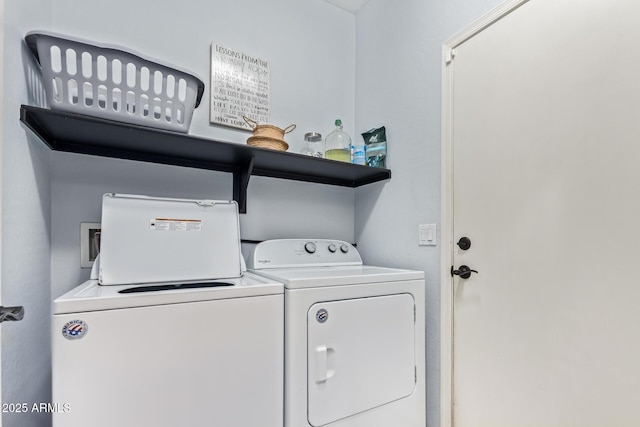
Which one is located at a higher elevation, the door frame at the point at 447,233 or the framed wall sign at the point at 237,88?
the framed wall sign at the point at 237,88

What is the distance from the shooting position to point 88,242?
54.9 inches

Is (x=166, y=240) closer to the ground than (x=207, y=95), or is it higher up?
closer to the ground

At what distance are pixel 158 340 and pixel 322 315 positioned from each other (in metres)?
0.57

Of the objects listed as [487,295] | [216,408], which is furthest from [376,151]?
[216,408]

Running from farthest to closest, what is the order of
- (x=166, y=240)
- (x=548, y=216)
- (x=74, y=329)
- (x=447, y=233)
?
(x=447, y=233), (x=166, y=240), (x=548, y=216), (x=74, y=329)

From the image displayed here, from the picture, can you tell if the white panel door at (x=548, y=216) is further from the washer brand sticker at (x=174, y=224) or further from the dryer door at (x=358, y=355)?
the washer brand sticker at (x=174, y=224)

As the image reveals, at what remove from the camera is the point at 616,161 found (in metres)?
0.96

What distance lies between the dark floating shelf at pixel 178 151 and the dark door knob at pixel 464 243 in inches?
24.7

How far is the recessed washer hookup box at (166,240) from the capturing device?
1228mm

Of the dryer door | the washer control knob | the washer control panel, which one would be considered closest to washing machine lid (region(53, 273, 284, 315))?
the dryer door

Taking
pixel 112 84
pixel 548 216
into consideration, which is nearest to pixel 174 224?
pixel 112 84

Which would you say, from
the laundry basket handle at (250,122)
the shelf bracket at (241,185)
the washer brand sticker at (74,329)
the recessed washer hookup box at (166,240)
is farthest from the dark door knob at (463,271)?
the washer brand sticker at (74,329)

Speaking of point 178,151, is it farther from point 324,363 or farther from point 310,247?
point 324,363

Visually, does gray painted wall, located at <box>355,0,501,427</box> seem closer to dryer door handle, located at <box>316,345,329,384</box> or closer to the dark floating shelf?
the dark floating shelf
